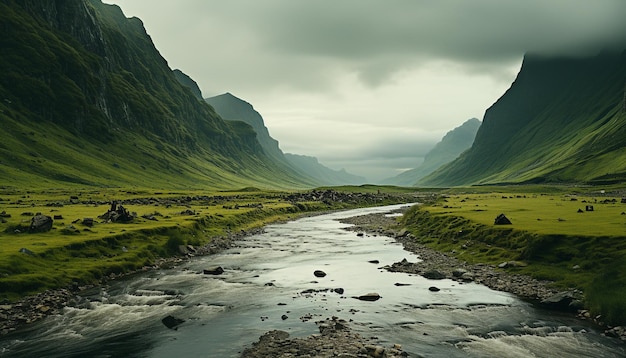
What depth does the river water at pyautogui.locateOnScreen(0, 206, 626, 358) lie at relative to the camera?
2520 centimetres

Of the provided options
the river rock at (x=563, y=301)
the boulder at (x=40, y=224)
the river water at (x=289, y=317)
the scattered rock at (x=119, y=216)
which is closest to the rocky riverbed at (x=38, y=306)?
the river water at (x=289, y=317)

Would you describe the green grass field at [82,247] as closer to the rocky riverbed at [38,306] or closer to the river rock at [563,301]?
the rocky riverbed at [38,306]

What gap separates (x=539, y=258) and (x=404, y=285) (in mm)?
14952

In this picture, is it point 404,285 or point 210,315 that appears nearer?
point 210,315

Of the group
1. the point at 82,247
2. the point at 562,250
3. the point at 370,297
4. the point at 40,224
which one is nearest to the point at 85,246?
the point at 82,247

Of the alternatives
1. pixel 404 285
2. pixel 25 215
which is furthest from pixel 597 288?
pixel 25 215

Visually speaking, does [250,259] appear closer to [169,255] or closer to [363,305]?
[169,255]

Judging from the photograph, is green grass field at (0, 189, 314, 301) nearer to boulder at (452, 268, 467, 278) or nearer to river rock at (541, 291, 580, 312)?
boulder at (452, 268, 467, 278)

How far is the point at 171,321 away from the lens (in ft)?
98.7

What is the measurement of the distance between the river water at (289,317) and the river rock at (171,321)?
42 cm

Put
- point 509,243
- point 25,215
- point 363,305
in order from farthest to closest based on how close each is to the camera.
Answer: point 25,215 → point 509,243 → point 363,305

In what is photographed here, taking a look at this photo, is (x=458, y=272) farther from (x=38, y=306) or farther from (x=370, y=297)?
(x=38, y=306)

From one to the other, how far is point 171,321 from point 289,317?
8.77m

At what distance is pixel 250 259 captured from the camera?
5575 cm
